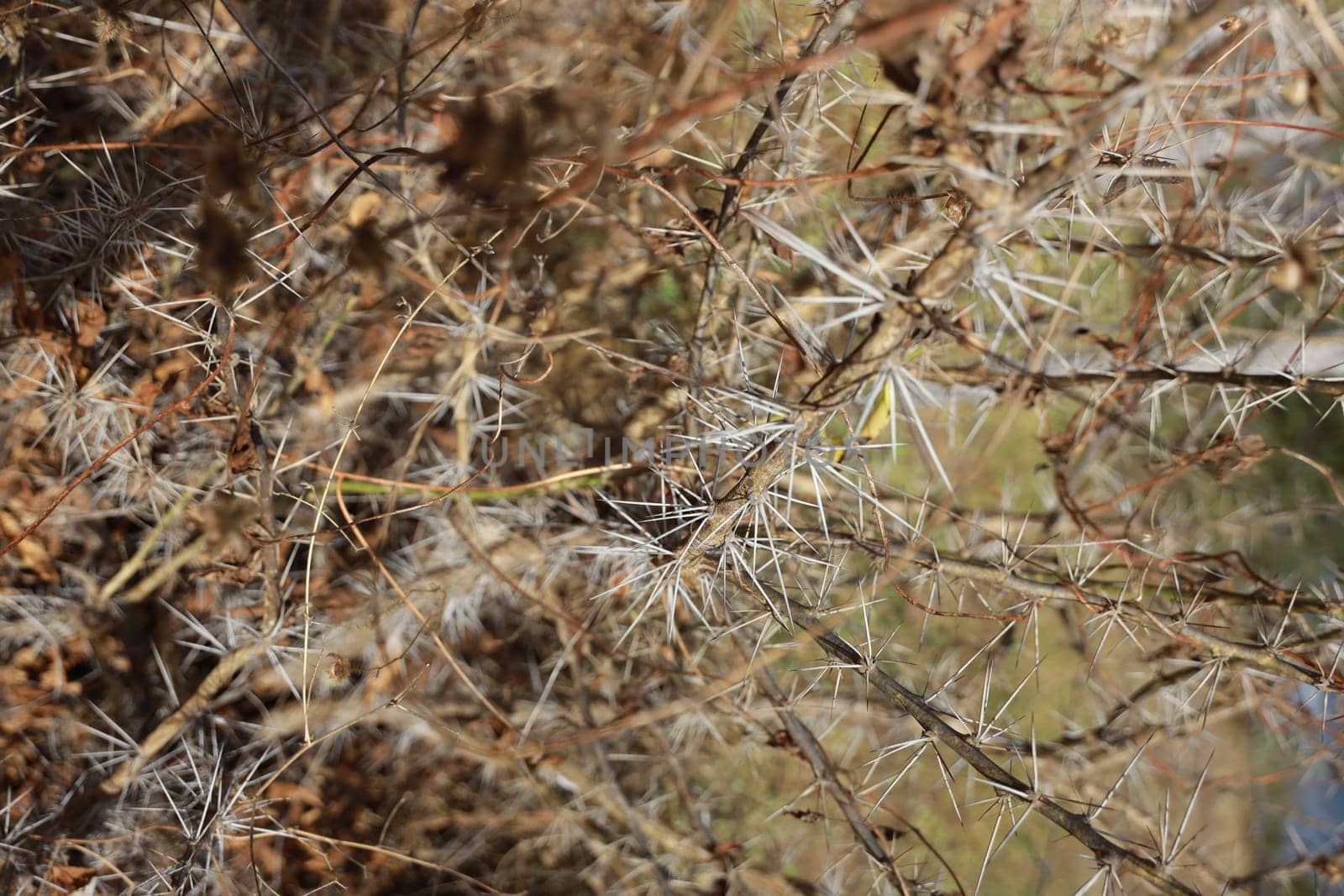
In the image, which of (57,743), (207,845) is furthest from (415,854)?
(57,743)

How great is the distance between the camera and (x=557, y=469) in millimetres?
2090

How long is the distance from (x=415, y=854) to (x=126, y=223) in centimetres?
171

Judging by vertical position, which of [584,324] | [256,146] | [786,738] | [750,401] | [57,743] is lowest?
[57,743]

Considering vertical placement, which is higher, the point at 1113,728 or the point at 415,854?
the point at 1113,728

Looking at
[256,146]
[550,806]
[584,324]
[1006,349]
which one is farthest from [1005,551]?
[256,146]

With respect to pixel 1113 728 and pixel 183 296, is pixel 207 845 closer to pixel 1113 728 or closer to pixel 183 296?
pixel 183 296

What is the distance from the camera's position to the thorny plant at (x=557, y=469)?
5.04 feet

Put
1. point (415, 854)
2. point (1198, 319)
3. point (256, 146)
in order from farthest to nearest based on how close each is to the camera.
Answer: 1. point (1198, 319)
2. point (415, 854)
3. point (256, 146)

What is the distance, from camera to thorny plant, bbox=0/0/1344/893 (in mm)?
1537

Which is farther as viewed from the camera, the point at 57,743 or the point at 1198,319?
the point at 1198,319

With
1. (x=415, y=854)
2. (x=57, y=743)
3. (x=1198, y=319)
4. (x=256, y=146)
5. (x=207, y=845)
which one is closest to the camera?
(x=256, y=146)

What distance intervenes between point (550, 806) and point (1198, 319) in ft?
7.76

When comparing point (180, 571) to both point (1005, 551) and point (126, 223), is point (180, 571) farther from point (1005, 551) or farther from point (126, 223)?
point (1005, 551)

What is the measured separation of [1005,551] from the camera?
157 centimetres
